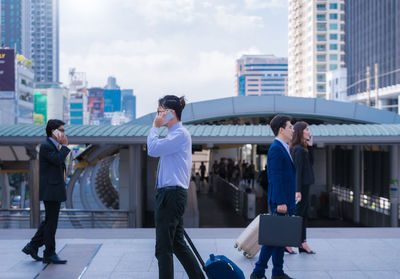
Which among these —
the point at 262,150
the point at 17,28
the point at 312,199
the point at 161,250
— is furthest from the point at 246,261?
the point at 17,28

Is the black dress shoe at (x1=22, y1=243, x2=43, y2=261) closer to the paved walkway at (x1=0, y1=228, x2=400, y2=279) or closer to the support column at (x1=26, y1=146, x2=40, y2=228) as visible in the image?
the paved walkway at (x1=0, y1=228, x2=400, y2=279)

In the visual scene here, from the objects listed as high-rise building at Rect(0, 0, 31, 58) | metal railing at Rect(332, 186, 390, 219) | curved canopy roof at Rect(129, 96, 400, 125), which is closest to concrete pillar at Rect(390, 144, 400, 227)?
metal railing at Rect(332, 186, 390, 219)

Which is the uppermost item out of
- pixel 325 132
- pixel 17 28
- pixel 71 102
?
pixel 17 28

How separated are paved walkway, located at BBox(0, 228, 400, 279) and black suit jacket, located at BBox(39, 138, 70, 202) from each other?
2.75ft

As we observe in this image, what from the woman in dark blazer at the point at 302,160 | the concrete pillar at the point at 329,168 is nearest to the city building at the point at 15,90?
the concrete pillar at the point at 329,168

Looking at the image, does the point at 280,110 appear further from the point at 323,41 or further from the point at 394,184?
the point at 323,41

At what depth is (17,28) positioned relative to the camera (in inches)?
7165

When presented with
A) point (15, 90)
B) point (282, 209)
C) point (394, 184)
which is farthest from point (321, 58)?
point (282, 209)

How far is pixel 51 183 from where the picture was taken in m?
5.73

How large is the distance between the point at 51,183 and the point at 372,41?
90413mm

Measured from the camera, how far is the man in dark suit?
5711 millimetres

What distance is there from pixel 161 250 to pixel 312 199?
14.4 m

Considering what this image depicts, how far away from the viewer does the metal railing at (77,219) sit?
11469 millimetres

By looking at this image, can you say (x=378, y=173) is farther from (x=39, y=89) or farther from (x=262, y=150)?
(x=39, y=89)
